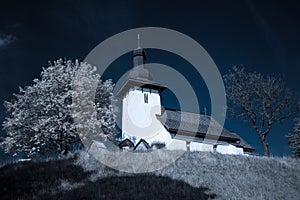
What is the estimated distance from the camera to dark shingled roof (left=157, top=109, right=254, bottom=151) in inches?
1555

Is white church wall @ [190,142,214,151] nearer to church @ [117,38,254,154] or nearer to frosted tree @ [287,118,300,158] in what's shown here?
church @ [117,38,254,154]

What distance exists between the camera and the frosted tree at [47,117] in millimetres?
27891

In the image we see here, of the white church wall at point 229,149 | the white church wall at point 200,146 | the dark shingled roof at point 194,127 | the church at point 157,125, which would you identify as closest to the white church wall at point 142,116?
the church at point 157,125

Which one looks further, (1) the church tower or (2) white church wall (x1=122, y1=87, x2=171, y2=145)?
(1) the church tower

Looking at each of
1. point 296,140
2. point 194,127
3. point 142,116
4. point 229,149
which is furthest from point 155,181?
point 296,140

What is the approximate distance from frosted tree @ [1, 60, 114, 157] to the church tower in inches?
409

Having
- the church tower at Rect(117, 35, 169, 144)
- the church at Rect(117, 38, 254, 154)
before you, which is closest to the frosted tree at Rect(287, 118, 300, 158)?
the church at Rect(117, 38, 254, 154)

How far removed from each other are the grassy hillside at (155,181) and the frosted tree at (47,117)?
12.0 meters

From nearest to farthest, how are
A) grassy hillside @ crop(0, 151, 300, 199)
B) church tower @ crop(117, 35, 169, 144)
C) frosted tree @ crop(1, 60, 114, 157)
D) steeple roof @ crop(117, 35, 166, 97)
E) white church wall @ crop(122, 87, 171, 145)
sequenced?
grassy hillside @ crop(0, 151, 300, 199) → frosted tree @ crop(1, 60, 114, 157) → white church wall @ crop(122, 87, 171, 145) → church tower @ crop(117, 35, 169, 144) → steeple roof @ crop(117, 35, 166, 97)

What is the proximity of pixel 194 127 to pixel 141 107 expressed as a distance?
7516 mm

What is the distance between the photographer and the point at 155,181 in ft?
40.2

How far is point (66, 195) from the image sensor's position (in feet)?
32.1

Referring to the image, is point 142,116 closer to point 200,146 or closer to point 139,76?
point 139,76

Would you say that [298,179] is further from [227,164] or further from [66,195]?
[66,195]
